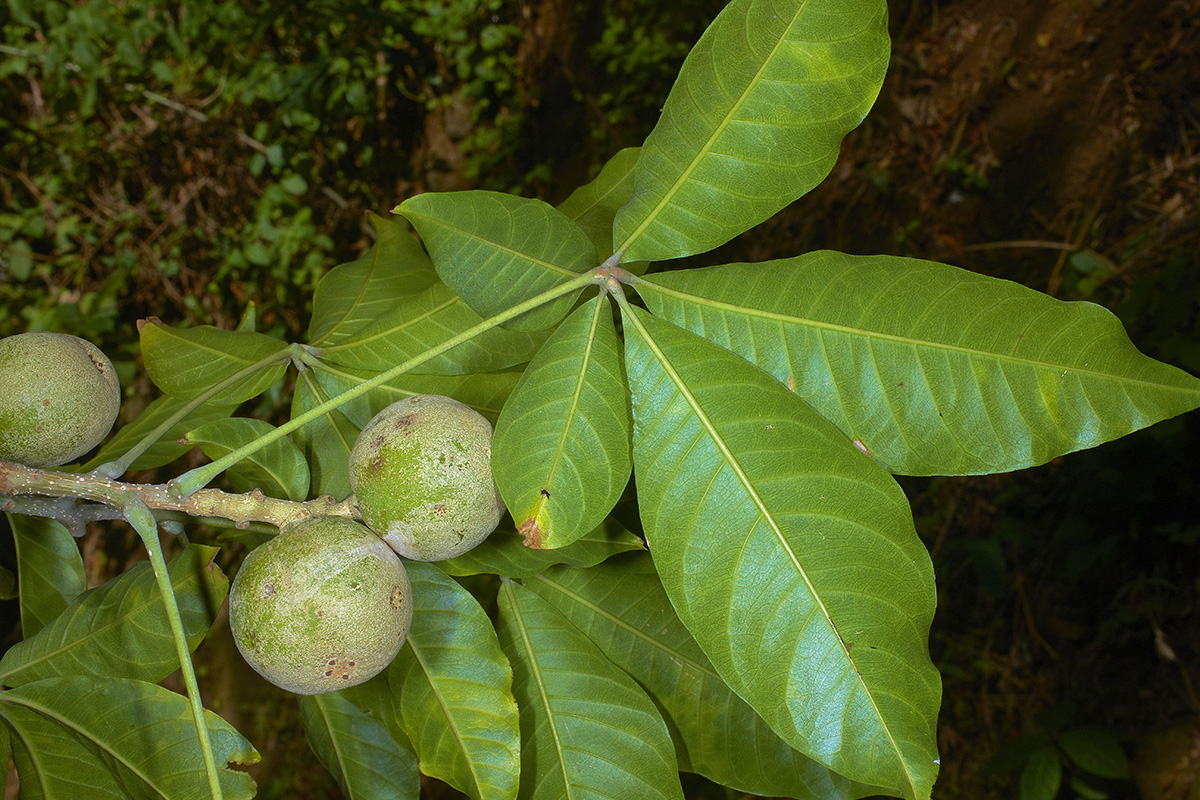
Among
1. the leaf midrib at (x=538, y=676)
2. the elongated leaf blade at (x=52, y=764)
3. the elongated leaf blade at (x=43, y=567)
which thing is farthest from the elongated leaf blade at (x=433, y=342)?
the elongated leaf blade at (x=52, y=764)

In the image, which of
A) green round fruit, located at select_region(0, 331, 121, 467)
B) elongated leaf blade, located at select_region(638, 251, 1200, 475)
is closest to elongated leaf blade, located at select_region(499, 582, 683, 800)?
elongated leaf blade, located at select_region(638, 251, 1200, 475)

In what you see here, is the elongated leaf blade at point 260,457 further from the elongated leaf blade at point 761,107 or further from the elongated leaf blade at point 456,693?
the elongated leaf blade at point 761,107

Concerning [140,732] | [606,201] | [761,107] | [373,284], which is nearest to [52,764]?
[140,732]

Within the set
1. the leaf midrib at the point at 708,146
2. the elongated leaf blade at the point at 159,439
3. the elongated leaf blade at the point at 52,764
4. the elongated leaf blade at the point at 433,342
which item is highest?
the leaf midrib at the point at 708,146

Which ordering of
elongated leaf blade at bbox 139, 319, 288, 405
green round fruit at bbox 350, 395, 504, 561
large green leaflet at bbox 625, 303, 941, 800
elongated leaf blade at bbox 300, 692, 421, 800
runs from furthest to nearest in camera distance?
elongated leaf blade at bbox 300, 692, 421, 800
elongated leaf blade at bbox 139, 319, 288, 405
green round fruit at bbox 350, 395, 504, 561
large green leaflet at bbox 625, 303, 941, 800

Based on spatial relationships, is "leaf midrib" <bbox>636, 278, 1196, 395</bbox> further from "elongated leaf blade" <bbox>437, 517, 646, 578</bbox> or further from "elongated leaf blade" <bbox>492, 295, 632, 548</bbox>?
"elongated leaf blade" <bbox>437, 517, 646, 578</bbox>
